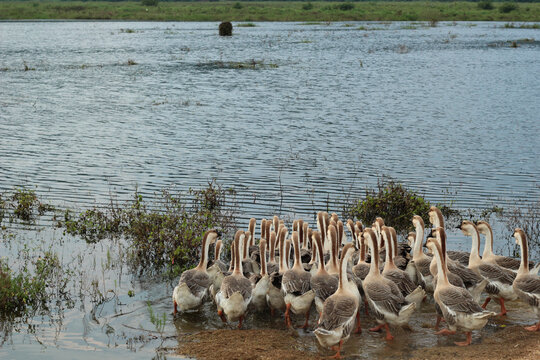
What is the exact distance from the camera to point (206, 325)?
11242mm

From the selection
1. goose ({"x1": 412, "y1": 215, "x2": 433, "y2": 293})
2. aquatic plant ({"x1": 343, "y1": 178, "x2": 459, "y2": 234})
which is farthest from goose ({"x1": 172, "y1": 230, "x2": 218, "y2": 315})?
aquatic plant ({"x1": 343, "y1": 178, "x2": 459, "y2": 234})

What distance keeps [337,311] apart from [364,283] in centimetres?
108

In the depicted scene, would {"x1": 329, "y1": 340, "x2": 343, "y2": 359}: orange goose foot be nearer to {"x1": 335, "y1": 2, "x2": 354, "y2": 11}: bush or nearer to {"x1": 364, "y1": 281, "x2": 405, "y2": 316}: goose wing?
{"x1": 364, "y1": 281, "x2": 405, "y2": 316}: goose wing

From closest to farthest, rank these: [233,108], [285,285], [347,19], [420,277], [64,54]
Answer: [285,285], [420,277], [233,108], [64,54], [347,19]

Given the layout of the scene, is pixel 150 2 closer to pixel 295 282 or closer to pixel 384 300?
pixel 295 282

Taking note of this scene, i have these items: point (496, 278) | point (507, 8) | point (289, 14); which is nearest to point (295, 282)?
point (496, 278)

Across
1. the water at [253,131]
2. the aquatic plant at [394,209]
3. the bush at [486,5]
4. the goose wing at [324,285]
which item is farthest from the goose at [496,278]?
the bush at [486,5]

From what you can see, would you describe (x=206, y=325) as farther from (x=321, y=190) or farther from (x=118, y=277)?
(x=321, y=190)

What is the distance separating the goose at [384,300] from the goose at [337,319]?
1.36 feet

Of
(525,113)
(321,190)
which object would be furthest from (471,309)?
(525,113)

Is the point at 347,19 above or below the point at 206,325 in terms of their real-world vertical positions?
above

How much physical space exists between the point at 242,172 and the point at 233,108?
41.9 ft

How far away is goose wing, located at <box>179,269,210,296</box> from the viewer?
36.7 feet

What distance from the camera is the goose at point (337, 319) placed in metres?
9.49
